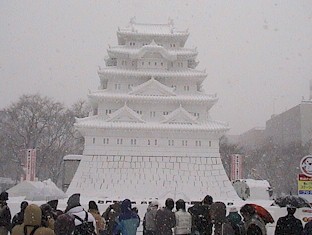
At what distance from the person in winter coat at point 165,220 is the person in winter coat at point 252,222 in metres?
2.29

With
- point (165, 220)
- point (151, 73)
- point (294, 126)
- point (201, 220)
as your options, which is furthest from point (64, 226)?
point (294, 126)

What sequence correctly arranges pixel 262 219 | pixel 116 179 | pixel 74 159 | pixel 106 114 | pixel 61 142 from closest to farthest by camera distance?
1. pixel 262 219
2. pixel 116 179
3. pixel 106 114
4. pixel 74 159
5. pixel 61 142

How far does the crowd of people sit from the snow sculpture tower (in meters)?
18.1

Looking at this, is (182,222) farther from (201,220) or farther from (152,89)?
(152,89)

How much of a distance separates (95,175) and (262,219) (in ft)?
74.3

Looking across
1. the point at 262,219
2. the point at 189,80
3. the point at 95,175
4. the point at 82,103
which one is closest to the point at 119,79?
the point at 189,80

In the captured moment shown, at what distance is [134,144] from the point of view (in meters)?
31.1

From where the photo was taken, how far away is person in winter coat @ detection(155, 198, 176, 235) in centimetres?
1030

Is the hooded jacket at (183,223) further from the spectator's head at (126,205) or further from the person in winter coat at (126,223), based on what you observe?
the spectator's head at (126,205)

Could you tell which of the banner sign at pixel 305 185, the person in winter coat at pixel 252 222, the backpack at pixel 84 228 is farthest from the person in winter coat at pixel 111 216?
the banner sign at pixel 305 185

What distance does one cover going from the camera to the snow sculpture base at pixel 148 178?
30062mm

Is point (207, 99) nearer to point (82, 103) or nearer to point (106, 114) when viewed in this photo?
point (106, 114)

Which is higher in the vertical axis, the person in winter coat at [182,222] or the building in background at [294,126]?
the building in background at [294,126]

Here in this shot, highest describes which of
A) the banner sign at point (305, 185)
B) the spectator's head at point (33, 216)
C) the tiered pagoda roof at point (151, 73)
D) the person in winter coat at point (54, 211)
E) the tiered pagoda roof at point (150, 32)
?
the tiered pagoda roof at point (150, 32)
